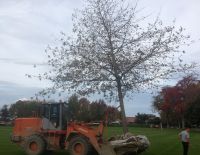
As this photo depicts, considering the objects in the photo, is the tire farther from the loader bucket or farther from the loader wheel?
the loader bucket

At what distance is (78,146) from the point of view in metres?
23.4

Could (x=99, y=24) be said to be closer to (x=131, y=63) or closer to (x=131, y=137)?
(x=131, y=63)

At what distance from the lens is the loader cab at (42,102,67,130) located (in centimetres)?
2480

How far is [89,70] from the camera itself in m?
27.3

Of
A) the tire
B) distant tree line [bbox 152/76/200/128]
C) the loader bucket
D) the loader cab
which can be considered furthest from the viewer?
distant tree line [bbox 152/76/200/128]

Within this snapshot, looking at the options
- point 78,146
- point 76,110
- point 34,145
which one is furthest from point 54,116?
point 76,110

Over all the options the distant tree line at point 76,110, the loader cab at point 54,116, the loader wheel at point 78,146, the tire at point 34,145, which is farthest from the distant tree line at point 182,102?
the loader wheel at point 78,146

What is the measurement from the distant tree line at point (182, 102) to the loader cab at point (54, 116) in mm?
55522

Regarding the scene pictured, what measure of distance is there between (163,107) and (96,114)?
28.7 metres

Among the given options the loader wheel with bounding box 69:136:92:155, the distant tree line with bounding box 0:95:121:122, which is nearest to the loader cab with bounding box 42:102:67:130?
the distant tree line with bounding box 0:95:121:122

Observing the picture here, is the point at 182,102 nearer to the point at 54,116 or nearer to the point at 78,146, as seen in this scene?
the point at 54,116

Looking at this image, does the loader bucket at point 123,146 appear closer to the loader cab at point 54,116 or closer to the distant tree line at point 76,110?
the distant tree line at point 76,110

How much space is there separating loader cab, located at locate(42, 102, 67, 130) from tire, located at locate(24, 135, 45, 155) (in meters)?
0.78

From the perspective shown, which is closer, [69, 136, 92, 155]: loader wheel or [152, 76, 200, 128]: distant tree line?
[69, 136, 92, 155]: loader wheel
